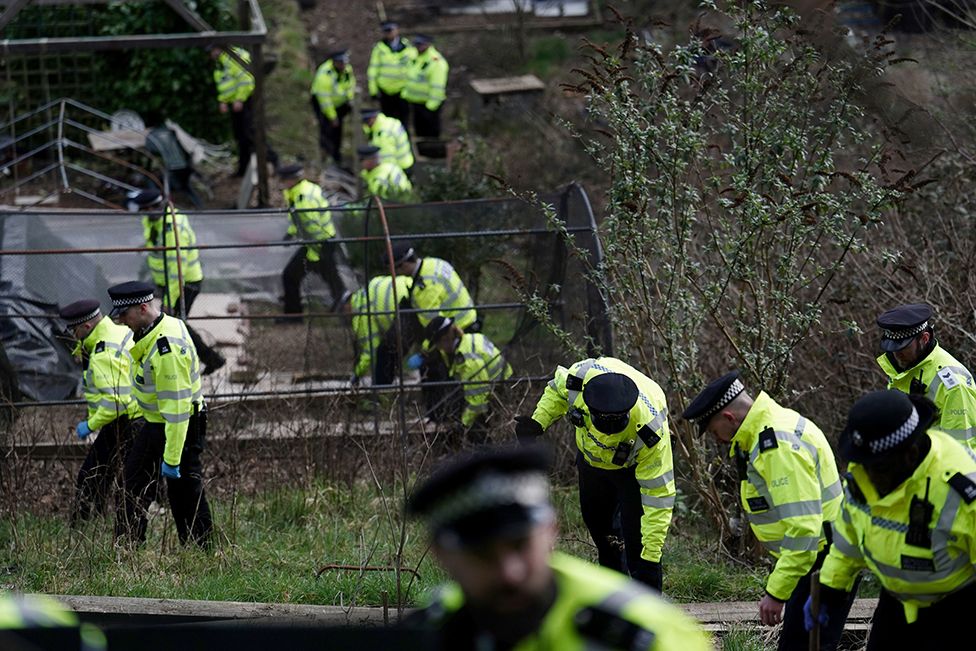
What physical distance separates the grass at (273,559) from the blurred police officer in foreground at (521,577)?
380cm

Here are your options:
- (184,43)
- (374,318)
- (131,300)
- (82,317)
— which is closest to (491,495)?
(131,300)

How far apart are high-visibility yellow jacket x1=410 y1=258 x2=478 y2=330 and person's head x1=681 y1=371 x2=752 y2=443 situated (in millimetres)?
5562

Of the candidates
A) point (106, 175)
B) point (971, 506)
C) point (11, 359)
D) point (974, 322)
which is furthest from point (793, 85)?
point (106, 175)

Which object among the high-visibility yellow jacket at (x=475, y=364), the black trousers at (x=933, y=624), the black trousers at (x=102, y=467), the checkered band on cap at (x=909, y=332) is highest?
the black trousers at (x=933, y=624)

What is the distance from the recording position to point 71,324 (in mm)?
8383

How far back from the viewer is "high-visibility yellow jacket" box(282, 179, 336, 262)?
39.6 feet

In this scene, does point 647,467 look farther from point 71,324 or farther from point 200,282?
point 200,282

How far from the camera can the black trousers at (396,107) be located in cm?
1794

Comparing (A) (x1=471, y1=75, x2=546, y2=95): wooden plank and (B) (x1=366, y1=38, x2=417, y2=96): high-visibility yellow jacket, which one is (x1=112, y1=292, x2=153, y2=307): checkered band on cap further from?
(A) (x1=471, y1=75, x2=546, y2=95): wooden plank

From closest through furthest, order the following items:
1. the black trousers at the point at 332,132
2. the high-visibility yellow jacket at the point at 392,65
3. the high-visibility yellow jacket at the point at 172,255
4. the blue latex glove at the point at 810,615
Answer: the blue latex glove at the point at 810,615 → the high-visibility yellow jacket at the point at 172,255 → the high-visibility yellow jacket at the point at 392,65 → the black trousers at the point at 332,132

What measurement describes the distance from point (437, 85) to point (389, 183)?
12.1ft

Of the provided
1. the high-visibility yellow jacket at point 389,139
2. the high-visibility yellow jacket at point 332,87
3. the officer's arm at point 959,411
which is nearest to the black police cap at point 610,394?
the officer's arm at point 959,411

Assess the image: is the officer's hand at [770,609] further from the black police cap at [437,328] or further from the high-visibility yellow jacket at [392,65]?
the high-visibility yellow jacket at [392,65]

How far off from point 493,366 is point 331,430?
59.6 inches
